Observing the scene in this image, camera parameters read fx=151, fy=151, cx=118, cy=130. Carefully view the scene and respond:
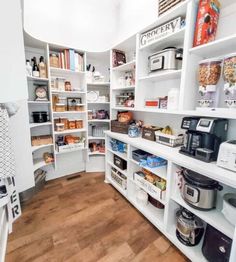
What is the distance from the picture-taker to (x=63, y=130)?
7.65ft

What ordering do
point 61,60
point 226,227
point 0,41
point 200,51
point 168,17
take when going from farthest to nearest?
point 61,60, point 168,17, point 200,51, point 226,227, point 0,41

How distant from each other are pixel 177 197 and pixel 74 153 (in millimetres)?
1914

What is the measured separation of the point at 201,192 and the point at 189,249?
530mm

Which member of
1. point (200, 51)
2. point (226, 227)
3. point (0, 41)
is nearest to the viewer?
point (0, 41)

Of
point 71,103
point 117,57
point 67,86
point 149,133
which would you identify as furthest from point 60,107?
point 149,133

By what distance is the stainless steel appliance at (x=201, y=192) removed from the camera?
1.10 metres

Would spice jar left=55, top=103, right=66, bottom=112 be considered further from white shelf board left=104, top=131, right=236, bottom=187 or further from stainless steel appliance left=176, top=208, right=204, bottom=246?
stainless steel appliance left=176, top=208, right=204, bottom=246

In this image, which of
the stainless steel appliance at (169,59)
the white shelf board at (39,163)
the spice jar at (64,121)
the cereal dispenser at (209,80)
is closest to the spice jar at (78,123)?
the spice jar at (64,121)

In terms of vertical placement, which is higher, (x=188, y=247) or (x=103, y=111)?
(x=103, y=111)

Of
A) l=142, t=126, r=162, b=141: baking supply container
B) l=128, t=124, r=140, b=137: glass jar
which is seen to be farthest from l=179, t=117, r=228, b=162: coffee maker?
l=128, t=124, r=140, b=137: glass jar

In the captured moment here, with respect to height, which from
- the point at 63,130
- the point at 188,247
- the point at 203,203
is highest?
the point at 63,130

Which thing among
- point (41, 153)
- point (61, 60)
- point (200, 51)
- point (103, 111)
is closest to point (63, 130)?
point (41, 153)

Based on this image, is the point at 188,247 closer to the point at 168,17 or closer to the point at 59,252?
the point at 59,252

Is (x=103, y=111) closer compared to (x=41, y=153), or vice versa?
(x=41, y=153)
